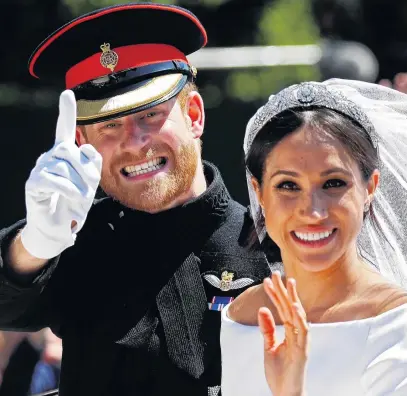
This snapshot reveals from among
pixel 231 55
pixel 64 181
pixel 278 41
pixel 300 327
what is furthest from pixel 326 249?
pixel 278 41

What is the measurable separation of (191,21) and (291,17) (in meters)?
4.50

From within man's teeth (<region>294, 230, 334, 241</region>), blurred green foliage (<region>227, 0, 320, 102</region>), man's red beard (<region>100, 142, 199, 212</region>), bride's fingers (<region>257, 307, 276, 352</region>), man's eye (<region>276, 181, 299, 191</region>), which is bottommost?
blurred green foliage (<region>227, 0, 320, 102</region>)

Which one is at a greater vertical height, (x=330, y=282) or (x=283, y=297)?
(x=283, y=297)

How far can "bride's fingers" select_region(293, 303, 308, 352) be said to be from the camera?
2129mm

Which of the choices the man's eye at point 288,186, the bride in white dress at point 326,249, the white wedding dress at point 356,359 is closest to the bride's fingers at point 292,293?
the bride in white dress at point 326,249

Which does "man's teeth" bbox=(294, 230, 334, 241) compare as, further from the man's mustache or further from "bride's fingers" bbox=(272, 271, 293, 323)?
the man's mustache

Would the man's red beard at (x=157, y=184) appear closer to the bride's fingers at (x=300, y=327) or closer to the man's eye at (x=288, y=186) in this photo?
the man's eye at (x=288, y=186)

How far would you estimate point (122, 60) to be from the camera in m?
3.10

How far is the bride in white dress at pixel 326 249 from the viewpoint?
7.27 ft

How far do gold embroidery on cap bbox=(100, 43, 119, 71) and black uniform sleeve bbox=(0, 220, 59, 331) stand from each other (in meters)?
0.46

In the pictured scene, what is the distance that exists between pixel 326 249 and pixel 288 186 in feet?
0.50

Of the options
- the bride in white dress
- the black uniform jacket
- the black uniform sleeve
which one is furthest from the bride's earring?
the black uniform sleeve

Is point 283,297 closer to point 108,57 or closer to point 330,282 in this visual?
point 330,282

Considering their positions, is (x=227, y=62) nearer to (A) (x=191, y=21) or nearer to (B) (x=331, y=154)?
(A) (x=191, y=21)
